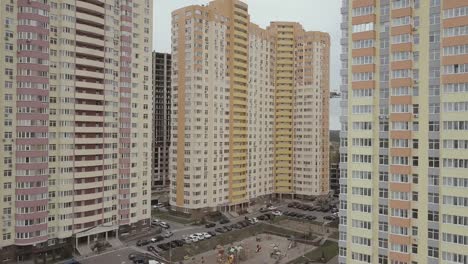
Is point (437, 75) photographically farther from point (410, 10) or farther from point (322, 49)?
point (322, 49)

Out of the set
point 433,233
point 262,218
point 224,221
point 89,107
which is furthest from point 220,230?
point 433,233

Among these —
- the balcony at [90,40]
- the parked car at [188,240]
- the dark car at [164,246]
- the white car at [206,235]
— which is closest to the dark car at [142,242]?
the dark car at [164,246]

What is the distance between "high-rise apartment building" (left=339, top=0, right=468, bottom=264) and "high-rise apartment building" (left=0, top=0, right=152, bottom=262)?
52.9 meters

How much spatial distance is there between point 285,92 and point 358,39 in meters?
81.4

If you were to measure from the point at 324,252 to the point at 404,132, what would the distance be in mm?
40671

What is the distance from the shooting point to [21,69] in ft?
246

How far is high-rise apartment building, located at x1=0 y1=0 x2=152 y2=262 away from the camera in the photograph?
243 ft

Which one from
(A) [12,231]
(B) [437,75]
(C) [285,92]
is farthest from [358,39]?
(C) [285,92]

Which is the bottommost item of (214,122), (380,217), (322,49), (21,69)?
(380,217)

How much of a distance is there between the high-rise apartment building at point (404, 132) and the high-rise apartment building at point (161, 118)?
104443 millimetres

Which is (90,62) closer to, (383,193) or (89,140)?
(89,140)

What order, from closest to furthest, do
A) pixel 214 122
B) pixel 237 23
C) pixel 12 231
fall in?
pixel 12 231 → pixel 214 122 → pixel 237 23

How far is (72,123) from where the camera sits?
82312 millimetres

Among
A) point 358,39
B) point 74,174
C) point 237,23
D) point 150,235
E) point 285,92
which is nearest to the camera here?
point 358,39
